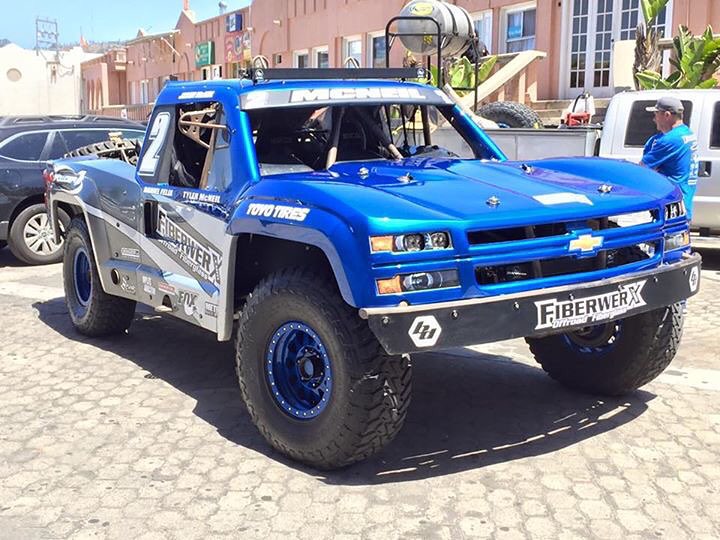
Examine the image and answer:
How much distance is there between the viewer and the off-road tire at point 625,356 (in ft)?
15.6

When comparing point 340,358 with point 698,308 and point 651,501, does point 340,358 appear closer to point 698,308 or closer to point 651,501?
point 651,501

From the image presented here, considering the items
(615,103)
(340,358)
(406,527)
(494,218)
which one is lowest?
(406,527)

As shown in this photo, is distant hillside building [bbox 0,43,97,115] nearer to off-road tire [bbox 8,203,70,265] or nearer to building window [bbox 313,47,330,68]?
building window [bbox 313,47,330,68]

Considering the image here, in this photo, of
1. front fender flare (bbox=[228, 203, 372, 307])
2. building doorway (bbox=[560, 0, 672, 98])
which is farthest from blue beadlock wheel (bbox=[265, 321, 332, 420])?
building doorway (bbox=[560, 0, 672, 98])

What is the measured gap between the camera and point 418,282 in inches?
144

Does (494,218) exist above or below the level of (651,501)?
above

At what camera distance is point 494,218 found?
12.6 feet

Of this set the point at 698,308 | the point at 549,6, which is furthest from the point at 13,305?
the point at 549,6

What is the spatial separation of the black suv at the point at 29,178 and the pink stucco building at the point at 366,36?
2.35m

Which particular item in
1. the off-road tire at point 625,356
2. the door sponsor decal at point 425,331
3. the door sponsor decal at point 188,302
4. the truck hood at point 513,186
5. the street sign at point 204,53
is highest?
the street sign at point 204,53

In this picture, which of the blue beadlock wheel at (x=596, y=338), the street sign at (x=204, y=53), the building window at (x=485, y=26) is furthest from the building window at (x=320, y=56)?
the blue beadlock wheel at (x=596, y=338)

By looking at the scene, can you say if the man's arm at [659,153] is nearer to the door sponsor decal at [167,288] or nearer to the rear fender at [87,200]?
the door sponsor decal at [167,288]

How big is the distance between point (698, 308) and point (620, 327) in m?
3.01

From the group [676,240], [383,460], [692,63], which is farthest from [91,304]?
[692,63]
